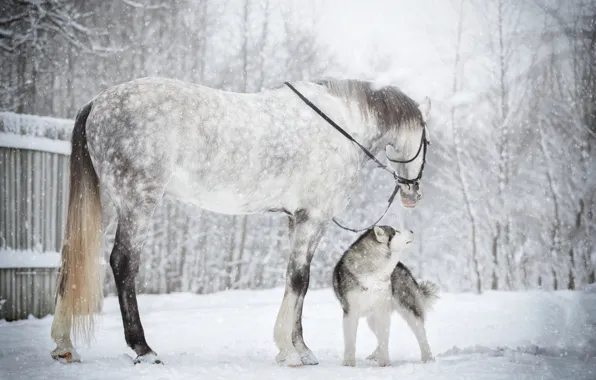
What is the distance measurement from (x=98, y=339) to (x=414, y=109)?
3337 mm

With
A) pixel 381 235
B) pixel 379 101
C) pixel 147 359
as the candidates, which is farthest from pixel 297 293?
pixel 379 101

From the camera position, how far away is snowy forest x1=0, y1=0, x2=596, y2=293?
705 cm

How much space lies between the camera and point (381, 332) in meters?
4.19

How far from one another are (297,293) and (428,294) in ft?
3.55

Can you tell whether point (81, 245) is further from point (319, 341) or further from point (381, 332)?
point (319, 341)

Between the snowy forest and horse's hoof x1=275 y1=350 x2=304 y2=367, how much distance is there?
408cm

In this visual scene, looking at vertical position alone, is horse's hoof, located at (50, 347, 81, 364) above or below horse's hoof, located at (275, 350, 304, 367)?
above

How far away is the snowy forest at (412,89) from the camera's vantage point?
23.1ft

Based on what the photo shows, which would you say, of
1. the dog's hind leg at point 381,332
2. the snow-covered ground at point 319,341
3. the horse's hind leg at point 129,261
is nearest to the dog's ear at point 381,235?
the dog's hind leg at point 381,332

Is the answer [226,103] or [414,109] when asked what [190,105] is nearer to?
[226,103]

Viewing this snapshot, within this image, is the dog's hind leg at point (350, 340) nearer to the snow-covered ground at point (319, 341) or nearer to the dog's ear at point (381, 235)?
the snow-covered ground at point (319, 341)

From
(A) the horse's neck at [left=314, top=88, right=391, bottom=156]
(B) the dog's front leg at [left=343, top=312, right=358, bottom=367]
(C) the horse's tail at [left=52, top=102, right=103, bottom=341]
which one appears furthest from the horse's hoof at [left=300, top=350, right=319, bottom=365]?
(A) the horse's neck at [left=314, top=88, right=391, bottom=156]

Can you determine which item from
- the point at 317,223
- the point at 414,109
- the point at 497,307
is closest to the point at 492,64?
the point at 497,307

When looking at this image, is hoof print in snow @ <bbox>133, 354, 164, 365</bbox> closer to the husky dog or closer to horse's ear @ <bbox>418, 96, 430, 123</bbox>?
the husky dog
